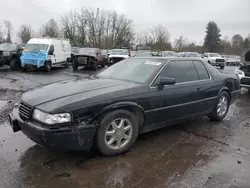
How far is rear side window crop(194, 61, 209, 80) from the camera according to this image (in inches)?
187

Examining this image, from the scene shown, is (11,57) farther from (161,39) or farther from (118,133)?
(161,39)

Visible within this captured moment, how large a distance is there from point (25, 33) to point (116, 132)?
72.8 meters

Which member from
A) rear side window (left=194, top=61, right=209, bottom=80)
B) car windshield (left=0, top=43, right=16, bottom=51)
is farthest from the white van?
rear side window (left=194, top=61, right=209, bottom=80)

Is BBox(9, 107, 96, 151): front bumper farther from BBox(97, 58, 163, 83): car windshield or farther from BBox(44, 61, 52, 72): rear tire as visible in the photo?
BBox(44, 61, 52, 72): rear tire

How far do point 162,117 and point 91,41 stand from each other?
50913 millimetres

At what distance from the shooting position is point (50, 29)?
52906 millimetres

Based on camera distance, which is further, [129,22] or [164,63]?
[129,22]

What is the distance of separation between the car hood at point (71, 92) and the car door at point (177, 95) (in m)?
0.52

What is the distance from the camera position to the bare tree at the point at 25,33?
6614cm

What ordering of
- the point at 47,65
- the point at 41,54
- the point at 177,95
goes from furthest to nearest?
the point at 47,65, the point at 41,54, the point at 177,95

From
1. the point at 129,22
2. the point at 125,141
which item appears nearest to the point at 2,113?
the point at 125,141

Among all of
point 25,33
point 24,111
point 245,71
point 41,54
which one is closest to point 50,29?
point 25,33

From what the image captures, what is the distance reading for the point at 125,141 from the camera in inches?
139

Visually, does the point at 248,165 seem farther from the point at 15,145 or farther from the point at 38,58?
the point at 38,58
